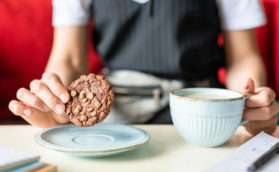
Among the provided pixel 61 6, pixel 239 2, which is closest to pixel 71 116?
pixel 61 6

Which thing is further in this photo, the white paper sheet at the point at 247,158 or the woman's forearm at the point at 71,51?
the woman's forearm at the point at 71,51

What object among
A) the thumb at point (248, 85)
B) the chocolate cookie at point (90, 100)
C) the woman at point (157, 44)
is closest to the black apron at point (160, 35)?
the woman at point (157, 44)

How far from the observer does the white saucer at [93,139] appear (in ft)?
1.53

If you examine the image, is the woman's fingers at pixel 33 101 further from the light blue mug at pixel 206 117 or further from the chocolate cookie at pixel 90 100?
the light blue mug at pixel 206 117

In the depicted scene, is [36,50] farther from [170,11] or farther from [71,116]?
[71,116]

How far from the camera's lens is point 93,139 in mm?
530

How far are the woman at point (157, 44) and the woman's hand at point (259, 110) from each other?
19cm

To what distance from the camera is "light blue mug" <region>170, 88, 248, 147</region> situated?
0.51 m

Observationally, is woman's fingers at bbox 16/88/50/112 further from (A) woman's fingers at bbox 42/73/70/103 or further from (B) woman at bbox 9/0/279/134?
(B) woman at bbox 9/0/279/134

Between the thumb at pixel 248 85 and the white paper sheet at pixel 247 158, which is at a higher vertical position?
the thumb at pixel 248 85

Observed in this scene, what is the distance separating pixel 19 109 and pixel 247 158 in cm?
38

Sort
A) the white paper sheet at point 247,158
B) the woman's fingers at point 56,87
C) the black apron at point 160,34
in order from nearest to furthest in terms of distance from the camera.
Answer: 1. the white paper sheet at point 247,158
2. the woman's fingers at point 56,87
3. the black apron at point 160,34

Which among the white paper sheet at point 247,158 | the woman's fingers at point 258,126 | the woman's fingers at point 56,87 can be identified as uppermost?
the woman's fingers at point 56,87

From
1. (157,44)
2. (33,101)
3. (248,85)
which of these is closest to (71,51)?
(157,44)
